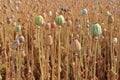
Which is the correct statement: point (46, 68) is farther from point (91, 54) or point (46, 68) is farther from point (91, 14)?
point (91, 14)

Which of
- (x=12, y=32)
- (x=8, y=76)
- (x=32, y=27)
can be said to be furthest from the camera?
(x=32, y=27)

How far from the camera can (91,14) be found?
12.3 feet

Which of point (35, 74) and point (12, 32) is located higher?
point (12, 32)

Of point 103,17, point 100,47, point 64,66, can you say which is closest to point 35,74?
point 64,66

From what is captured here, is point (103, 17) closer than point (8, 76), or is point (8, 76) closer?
point (8, 76)

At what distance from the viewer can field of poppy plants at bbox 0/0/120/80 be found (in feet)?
5.88

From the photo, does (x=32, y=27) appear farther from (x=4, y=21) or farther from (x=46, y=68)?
(x=46, y=68)

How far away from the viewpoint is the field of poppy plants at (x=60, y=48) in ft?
5.88

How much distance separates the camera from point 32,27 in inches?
129

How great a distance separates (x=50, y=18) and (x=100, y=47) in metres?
0.96

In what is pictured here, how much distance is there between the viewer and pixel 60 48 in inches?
90.4

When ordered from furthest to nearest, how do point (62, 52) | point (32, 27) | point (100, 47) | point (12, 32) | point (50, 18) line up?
point (50, 18)
point (32, 27)
point (12, 32)
point (100, 47)
point (62, 52)

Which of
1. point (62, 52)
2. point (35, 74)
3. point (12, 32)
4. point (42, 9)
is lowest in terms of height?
point (35, 74)

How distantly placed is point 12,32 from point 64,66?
3.00ft
